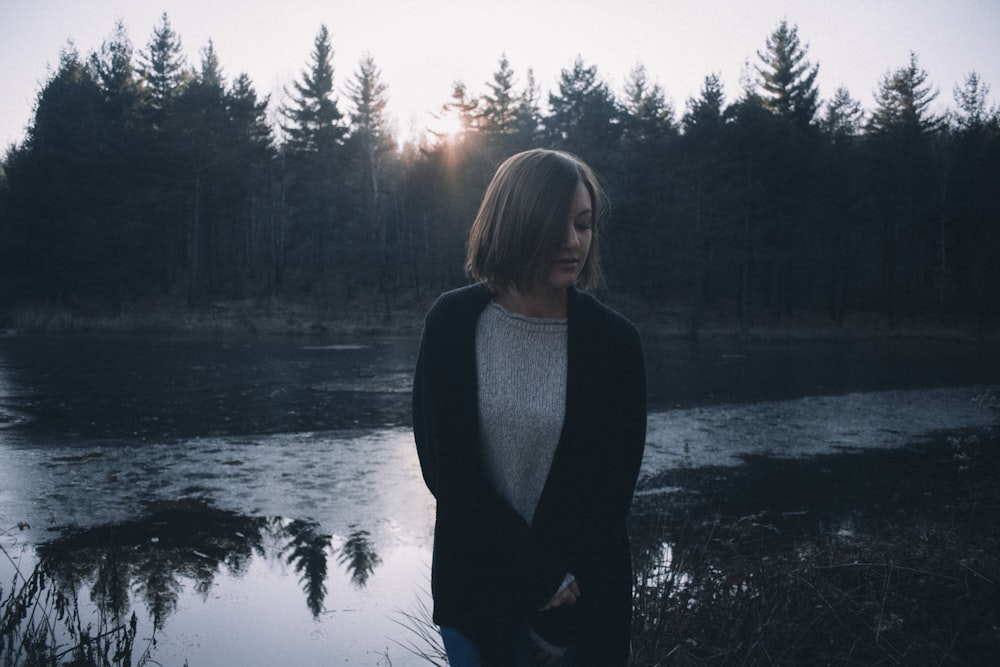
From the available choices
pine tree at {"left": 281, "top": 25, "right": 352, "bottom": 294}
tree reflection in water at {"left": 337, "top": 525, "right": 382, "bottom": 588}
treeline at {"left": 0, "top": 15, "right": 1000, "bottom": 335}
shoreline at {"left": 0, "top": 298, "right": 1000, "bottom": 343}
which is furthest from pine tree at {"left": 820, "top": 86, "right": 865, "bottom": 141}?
tree reflection in water at {"left": 337, "top": 525, "right": 382, "bottom": 588}

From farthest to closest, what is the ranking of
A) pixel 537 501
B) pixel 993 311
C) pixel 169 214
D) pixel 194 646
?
pixel 169 214, pixel 993 311, pixel 194 646, pixel 537 501

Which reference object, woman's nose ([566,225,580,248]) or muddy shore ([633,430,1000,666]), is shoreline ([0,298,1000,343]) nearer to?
muddy shore ([633,430,1000,666])

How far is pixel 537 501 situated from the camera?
1.93 meters

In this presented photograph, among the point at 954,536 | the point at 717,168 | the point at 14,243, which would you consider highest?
the point at 717,168

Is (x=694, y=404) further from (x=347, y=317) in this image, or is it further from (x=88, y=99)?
(x=88, y=99)

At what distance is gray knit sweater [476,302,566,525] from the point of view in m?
1.92

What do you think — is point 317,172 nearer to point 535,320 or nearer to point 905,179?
point 905,179

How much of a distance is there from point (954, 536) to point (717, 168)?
30.6 meters

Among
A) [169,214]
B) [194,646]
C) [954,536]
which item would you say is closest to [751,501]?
[954,536]

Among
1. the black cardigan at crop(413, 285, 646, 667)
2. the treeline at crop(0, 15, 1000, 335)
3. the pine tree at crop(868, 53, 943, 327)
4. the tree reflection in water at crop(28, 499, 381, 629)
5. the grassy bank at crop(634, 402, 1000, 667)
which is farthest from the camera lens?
the pine tree at crop(868, 53, 943, 327)

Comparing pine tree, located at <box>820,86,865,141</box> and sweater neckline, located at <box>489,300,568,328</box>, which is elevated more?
pine tree, located at <box>820,86,865,141</box>

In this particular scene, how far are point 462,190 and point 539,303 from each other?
3585 centimetres

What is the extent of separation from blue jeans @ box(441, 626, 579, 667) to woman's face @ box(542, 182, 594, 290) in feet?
2.92

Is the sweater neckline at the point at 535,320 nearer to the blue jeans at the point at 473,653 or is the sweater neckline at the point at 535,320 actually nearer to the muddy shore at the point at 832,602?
the blue jeans at the point at 473,653
